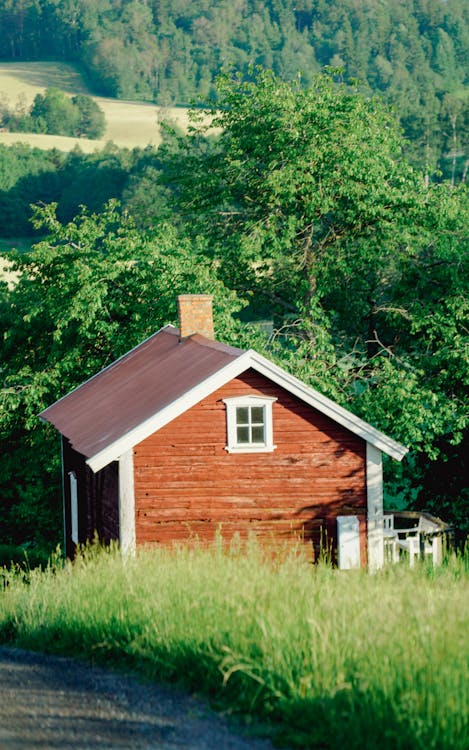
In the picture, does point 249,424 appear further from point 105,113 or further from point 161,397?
point 105,113

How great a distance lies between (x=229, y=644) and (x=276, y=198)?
2378 centimetres

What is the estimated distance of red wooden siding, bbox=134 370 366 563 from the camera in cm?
1988

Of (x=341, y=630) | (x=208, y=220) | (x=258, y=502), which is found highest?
(x=208, y=220)

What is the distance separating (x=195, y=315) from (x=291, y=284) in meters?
10.1

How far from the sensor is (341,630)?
25.1 feet

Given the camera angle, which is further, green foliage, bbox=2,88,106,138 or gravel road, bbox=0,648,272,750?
green foliage, bbox=2,88,106,138

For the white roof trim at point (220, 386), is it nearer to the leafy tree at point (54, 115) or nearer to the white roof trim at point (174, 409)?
the white roof trim at point (174, 409)

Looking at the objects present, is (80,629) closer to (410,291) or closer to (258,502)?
(258,502)

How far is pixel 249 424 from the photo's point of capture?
20016mm

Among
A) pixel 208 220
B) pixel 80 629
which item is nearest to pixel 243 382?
pixel 80 629

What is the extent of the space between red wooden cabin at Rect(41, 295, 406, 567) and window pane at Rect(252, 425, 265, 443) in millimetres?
18

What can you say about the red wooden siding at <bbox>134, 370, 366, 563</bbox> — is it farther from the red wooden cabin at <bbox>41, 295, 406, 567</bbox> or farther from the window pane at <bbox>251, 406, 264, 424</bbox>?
the window pane at <bbox>251, 406, 264, 424</bbox>

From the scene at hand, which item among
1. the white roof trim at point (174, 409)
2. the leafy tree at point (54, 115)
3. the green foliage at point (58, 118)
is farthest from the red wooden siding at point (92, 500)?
the leafy tree at point (54, 115)

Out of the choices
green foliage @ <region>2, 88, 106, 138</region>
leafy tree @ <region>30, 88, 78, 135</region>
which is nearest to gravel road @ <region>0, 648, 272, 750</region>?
green foliage @ <region>2, 88, 106, 138</region>
